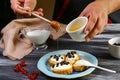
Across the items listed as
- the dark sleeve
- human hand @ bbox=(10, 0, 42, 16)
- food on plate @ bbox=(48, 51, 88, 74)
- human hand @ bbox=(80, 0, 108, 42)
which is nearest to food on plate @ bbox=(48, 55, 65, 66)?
food on plate @ bbox=(48, 51, 88, 74)

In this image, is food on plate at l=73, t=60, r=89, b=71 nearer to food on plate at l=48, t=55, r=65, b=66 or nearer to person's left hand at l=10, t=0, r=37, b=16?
food on plate at l=48, t=55, r=65, b=66

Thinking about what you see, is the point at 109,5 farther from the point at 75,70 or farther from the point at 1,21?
the point at 1,21

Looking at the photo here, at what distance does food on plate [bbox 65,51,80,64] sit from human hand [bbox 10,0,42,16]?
0.26 m

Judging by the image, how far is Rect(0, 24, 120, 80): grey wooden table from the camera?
922 mm

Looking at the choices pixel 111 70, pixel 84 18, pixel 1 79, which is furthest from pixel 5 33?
pixel 111 70

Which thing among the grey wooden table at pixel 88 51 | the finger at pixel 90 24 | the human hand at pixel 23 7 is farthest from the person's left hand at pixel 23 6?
the finger at pixel 90 24

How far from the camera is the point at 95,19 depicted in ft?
3.18

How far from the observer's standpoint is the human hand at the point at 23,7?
113cm

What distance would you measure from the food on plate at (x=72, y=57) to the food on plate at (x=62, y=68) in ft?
0.08

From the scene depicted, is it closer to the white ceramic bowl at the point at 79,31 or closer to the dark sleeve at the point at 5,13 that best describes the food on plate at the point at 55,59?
the white ceramic bowl at the point at 79,31

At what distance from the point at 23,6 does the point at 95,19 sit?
41cm

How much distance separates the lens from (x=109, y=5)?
43.7 inches

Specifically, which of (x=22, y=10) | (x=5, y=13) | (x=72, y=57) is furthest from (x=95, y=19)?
(x=5, y=13)

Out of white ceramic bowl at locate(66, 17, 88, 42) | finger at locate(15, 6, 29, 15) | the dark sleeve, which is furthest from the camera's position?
the dark sleeve
